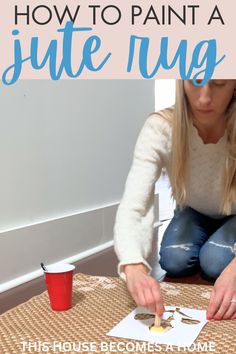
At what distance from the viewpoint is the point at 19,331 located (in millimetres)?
789

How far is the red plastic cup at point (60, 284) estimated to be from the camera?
0.83m

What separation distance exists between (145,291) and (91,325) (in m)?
0.12

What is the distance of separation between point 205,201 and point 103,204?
67 cm

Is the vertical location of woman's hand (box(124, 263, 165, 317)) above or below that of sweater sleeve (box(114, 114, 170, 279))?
below

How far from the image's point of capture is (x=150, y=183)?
3.34 feet

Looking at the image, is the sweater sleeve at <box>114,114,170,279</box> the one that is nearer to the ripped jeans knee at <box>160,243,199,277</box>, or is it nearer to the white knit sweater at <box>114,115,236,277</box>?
the white knit sweater at <box>114,115,236,277</box>

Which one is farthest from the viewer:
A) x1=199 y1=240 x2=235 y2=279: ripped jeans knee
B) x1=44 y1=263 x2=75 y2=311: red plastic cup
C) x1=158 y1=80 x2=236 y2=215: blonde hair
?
x1=199 y1=240 x2=235 y2=279: ripped jeans knee

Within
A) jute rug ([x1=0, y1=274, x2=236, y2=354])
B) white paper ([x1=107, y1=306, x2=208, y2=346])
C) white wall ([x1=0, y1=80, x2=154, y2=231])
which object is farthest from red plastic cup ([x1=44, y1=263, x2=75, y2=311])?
white wall ([x1=0, y1=80, x2=154, y2=231])

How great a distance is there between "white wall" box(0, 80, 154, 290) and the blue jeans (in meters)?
0.41

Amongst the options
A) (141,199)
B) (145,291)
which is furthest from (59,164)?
(145,291)

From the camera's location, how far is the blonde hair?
104cm

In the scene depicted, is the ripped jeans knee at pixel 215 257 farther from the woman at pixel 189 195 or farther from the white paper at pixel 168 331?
the white paper at pixel 168 331

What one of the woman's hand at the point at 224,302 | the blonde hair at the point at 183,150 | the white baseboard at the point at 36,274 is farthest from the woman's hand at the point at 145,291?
the white baseboard at the point at 36,274

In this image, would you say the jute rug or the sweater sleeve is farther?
the sweater sleeve
